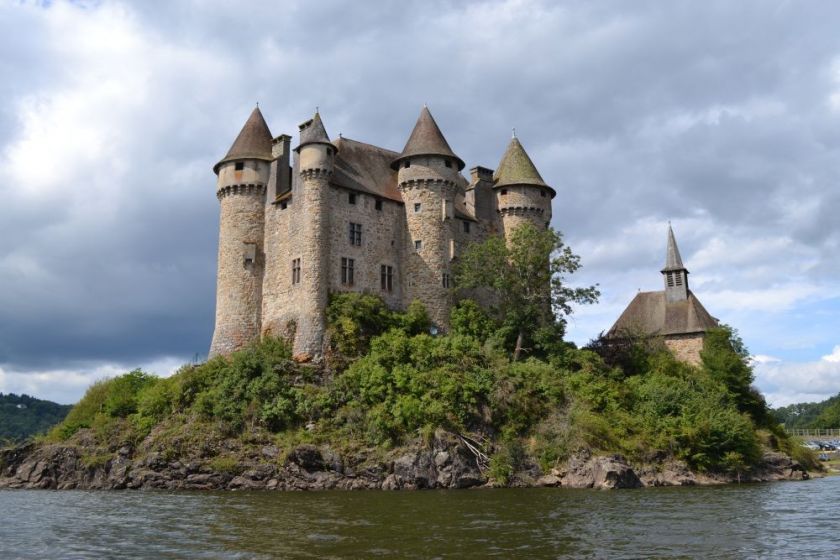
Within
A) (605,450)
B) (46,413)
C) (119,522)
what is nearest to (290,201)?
(605,450)

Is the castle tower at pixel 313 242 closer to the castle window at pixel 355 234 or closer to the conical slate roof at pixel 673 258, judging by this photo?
the castle window at pixel 355 234

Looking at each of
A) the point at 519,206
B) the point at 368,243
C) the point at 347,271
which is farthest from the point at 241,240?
the point at 519,206

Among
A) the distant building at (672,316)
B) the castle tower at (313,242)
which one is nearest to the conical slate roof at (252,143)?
the castle tower at (313,242)

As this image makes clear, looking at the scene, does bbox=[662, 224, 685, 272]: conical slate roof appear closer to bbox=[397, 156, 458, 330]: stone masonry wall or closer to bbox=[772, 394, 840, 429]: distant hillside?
bbox=[397, 156, 458, 330]: stone masonry wall

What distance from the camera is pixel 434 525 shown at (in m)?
22.3

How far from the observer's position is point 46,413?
169750 millimetres

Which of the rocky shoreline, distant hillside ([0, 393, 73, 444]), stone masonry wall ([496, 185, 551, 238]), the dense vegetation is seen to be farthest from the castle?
distant hillside ([0, 393, 73, 444])

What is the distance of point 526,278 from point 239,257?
61.2 ft

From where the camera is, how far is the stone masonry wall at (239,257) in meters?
49.7

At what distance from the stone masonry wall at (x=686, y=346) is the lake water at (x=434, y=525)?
23502mm

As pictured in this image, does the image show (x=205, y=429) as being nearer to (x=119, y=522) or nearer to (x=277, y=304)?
(x=277, y=304)

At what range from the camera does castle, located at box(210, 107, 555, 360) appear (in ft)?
158

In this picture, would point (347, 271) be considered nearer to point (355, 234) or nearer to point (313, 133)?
point (355, 234)

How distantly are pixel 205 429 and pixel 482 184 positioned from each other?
89.0 ft
